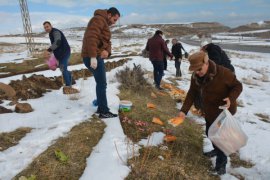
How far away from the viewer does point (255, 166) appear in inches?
211

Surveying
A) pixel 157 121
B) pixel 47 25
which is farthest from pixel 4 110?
pixel 157 121

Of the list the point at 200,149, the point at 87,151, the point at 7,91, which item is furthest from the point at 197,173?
the point at 7,91

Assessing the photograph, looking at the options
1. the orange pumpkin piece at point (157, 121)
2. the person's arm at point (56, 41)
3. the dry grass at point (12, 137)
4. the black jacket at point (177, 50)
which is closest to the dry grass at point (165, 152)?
the orange pumpkin piece at point (157, 121)

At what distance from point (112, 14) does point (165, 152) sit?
8.39 feet

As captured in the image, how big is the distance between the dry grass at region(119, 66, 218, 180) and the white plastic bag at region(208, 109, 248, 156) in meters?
0.58

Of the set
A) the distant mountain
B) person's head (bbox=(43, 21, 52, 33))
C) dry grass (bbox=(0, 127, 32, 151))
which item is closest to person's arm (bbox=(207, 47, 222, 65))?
dry grass (bbox=(0, 127, 32, 151))

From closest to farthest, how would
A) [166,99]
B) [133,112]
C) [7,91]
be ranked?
[133,112]
[7,91]
[166,99]

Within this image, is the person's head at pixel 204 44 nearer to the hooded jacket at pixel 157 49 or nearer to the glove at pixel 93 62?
the glove at pixel 93 62

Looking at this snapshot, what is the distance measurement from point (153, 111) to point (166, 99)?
234cm

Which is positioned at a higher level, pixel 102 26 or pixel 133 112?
pixel 102 26

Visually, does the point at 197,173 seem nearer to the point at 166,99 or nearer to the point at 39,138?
the point at 39,138

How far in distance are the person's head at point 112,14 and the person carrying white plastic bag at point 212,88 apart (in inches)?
79.1

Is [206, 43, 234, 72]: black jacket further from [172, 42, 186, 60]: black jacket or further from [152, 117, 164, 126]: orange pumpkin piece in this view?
[172, 42, 186, 60]: black jacket

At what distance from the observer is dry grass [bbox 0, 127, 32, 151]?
5043 mm
